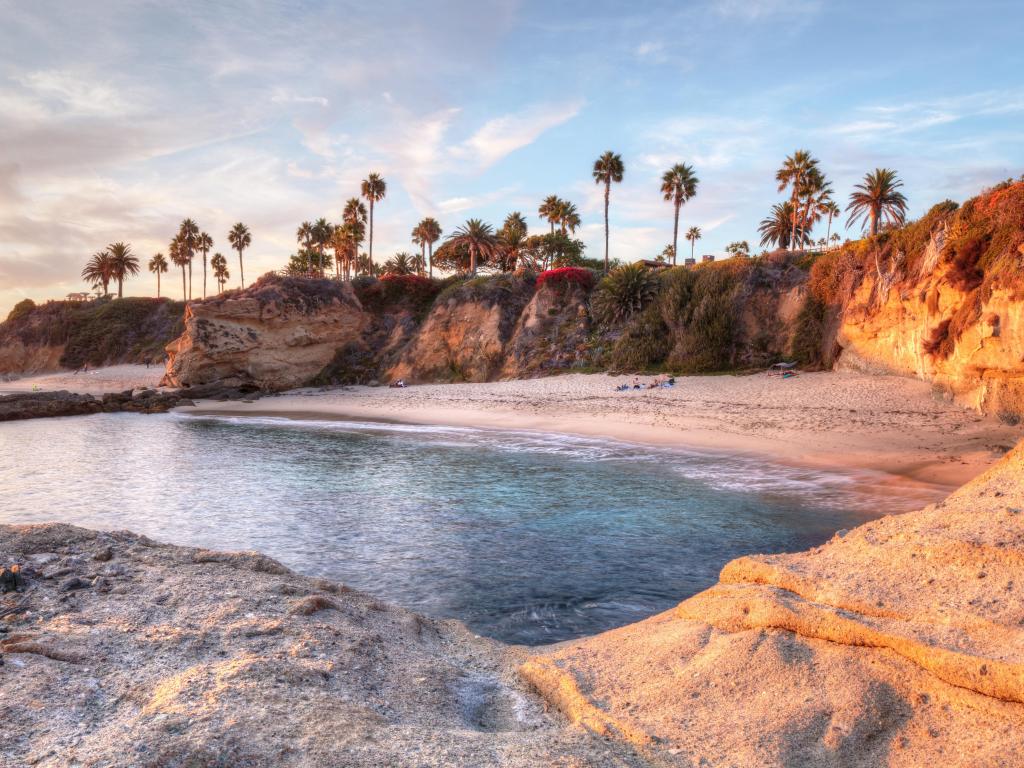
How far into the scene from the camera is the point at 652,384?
1046 inches

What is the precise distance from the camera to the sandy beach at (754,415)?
1464 cm

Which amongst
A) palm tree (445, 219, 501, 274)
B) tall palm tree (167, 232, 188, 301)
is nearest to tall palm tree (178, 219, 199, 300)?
tall palm tree (167, 232, 188, 301)

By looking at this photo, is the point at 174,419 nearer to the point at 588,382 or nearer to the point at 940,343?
the point at 588,382

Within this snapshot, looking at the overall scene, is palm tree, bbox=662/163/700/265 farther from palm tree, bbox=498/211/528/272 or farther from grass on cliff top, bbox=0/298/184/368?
grass on cliff top, bbox=0/298/184/368

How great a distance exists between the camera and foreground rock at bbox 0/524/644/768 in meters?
2.66

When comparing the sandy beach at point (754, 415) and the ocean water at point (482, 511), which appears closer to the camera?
the ocean water at point (482, 511)

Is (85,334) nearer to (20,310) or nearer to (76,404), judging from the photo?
(20,310)

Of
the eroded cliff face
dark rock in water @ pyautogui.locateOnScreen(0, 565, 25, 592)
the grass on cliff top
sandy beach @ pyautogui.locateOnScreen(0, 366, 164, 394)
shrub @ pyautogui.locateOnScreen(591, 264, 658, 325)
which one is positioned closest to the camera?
dark rock in water @ pyautogui.locateOnScreen(0, 565, 25, 592)

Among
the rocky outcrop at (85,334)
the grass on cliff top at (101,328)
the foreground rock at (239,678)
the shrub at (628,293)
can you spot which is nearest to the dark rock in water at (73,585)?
the foreground rock at (239,678)

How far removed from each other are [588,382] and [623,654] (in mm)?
25686

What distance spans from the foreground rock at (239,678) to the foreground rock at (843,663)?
44 cm

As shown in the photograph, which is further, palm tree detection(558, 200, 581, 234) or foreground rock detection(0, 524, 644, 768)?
palm tree detection(558, 200, 581, 234)

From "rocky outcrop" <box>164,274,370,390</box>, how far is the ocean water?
63.4ft

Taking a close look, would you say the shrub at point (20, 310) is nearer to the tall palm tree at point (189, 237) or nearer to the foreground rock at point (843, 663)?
the tall palm tree at point (189, 237)
